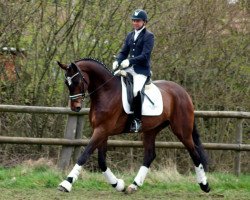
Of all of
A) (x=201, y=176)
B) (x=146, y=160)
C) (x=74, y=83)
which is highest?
(x=74, y=83)

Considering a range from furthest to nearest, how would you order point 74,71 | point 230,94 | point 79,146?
point 230,94 → point 79,146 → point 74,71

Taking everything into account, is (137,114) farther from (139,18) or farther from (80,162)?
(139,18)

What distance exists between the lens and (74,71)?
8547 millimetres

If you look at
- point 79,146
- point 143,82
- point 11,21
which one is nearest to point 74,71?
point 143,82

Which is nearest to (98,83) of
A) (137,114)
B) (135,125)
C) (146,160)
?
(137,114)

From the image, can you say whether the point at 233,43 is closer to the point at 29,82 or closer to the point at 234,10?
the point at 234,10

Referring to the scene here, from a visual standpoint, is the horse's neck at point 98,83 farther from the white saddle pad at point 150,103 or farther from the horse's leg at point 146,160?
the horse's leg at point 146,160

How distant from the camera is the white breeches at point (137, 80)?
353 inches

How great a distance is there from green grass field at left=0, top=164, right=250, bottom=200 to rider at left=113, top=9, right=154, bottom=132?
3.43ft

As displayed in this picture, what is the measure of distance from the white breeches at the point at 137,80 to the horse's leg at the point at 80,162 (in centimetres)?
85

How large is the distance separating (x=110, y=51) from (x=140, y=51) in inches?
162

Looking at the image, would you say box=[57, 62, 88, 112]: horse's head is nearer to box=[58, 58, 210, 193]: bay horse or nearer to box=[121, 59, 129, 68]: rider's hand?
box=[58, 58, 210, 193]: bay horse

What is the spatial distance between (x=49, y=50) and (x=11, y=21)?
100cm

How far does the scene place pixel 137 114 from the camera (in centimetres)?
904
